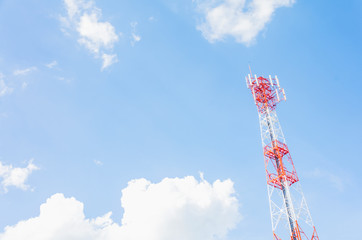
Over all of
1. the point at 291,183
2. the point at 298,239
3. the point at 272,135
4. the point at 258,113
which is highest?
the point at 258,113

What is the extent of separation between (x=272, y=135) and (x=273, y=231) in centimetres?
Result: 1362

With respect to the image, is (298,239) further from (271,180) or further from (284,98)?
(284,98)

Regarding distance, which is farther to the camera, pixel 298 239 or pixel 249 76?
pixel 249 76

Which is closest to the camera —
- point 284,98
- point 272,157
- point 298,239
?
point 298,239

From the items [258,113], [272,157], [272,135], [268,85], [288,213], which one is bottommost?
[288,213]

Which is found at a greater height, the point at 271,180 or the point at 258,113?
the point at 258,113

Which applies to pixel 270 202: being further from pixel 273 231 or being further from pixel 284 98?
pixel 284 98

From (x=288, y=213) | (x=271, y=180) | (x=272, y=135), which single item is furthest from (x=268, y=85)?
(x=288, y=213)

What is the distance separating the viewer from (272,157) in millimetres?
44250

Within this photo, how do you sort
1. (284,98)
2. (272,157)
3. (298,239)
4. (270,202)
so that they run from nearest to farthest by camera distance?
(298,239), (270,202), (272,157), (284,98)

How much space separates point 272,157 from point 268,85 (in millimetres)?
12796

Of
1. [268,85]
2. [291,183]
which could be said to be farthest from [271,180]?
[268,85]

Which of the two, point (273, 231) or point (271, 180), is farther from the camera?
point (271, 180)

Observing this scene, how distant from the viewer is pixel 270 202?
136 ft
